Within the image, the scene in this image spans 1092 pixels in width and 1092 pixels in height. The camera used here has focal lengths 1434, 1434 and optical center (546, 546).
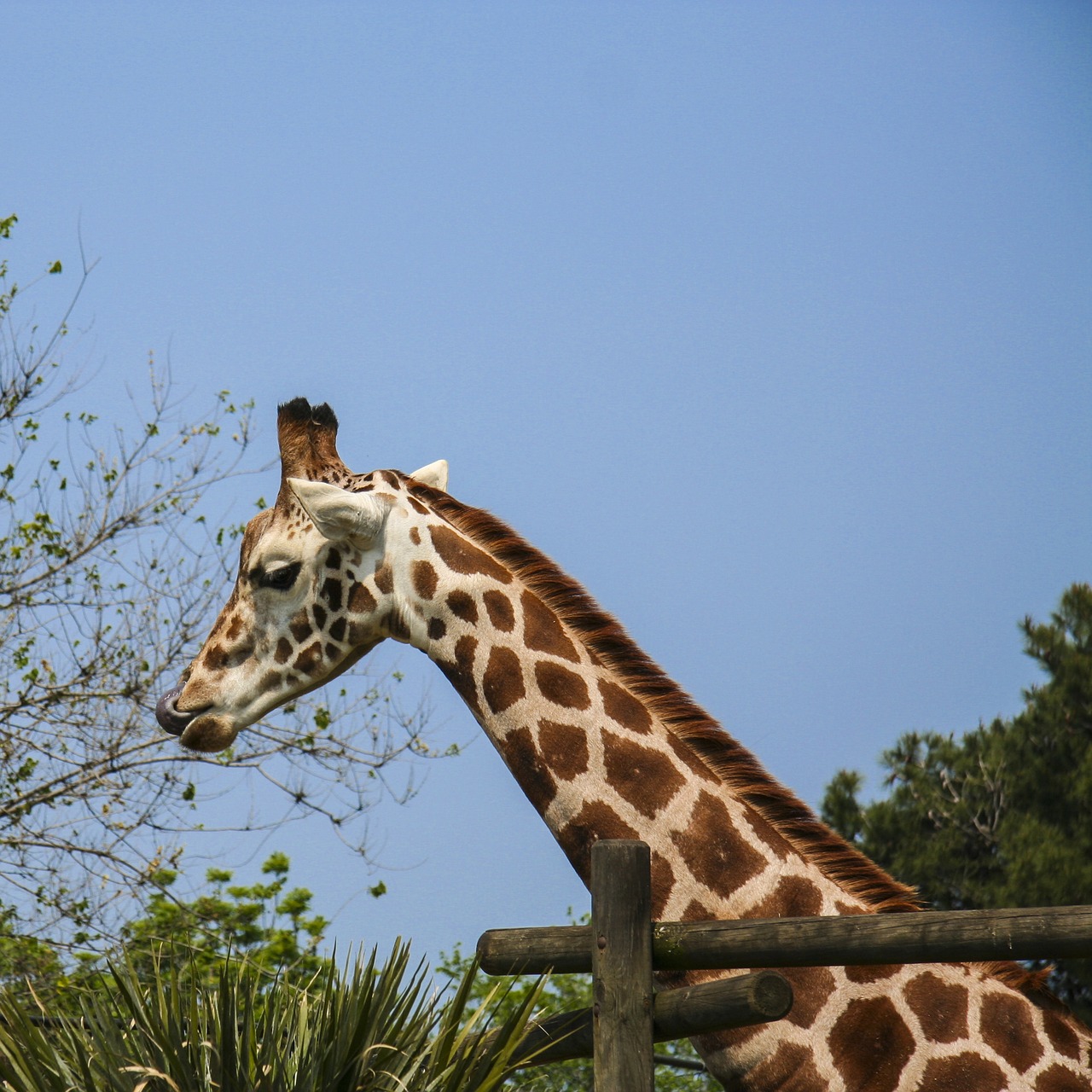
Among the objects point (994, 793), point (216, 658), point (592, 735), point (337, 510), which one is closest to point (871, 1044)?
point (592, 735)

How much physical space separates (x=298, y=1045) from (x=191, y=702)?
1.78 m

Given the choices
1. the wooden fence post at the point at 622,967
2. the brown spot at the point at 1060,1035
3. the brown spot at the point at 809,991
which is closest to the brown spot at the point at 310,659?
the wooden fence post at the point at 622,967

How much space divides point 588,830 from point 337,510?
5.10 ft

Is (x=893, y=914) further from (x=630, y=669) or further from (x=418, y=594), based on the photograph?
(x=418, y=594)

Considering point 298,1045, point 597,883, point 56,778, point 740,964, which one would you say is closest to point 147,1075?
point 298,1045

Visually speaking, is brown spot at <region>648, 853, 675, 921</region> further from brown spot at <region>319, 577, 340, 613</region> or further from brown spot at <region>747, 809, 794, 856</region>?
brown spot at <region>319, 577, 340, 613</region>

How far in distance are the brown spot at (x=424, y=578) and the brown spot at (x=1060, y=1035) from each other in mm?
2553

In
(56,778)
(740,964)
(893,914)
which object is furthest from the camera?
→ (56,778)

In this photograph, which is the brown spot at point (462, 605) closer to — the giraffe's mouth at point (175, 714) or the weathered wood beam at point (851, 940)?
the giraffe's mouth at point (175, 714)

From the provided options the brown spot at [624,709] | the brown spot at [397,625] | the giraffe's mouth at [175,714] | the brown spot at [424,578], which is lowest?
the brown spot at [624,709]

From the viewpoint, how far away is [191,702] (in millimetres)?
5754

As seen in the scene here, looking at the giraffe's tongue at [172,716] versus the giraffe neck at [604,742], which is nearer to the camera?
the giraffe neck at [604,742]

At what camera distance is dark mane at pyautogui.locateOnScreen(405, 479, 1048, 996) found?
4.77 meters

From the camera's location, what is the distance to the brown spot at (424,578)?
5.42 m
